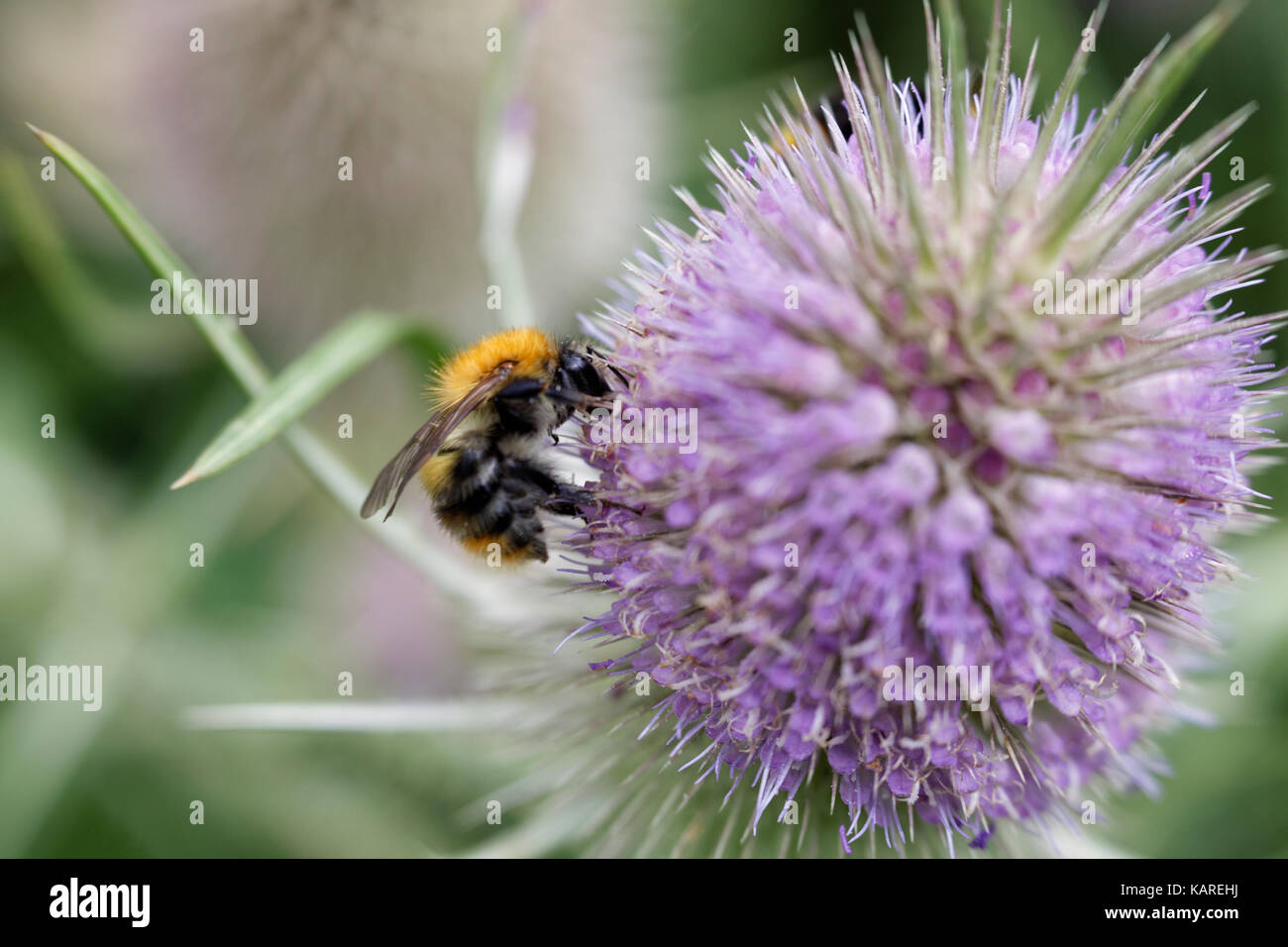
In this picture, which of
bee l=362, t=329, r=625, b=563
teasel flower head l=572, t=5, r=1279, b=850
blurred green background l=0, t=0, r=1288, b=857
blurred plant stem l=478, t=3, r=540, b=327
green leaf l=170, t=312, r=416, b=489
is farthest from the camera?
blurred green background l=0, t=0, r=1288, b=857

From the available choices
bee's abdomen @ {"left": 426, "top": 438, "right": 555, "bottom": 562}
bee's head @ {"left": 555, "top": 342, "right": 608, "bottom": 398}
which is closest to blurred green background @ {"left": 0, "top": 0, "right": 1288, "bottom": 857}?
bee's abdomen @ {"left": 426, "top": 438, "right": 555, "bottom": 562}

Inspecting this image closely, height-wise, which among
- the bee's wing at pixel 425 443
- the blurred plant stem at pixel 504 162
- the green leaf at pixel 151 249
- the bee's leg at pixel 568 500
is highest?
the blurred plant stem at pixel 504 162

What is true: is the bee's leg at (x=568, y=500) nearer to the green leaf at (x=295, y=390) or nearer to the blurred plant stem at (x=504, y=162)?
the green leaf at (x=295, y=390)

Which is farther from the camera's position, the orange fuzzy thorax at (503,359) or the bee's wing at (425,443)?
the orange fuzzy thorax at (503,359)

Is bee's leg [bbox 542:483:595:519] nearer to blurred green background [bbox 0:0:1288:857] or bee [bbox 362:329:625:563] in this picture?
Answer: bee [bbox 362:329:625:563]

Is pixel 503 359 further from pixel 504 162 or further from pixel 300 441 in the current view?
pixel 504 162

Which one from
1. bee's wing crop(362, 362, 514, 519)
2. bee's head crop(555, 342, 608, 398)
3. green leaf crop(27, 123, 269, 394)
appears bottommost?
bee's wing crop(362, 362, 514, 519)

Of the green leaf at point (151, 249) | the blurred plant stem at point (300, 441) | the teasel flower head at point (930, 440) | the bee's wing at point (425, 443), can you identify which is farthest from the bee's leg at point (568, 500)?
the green leaf at point (151, 249)
